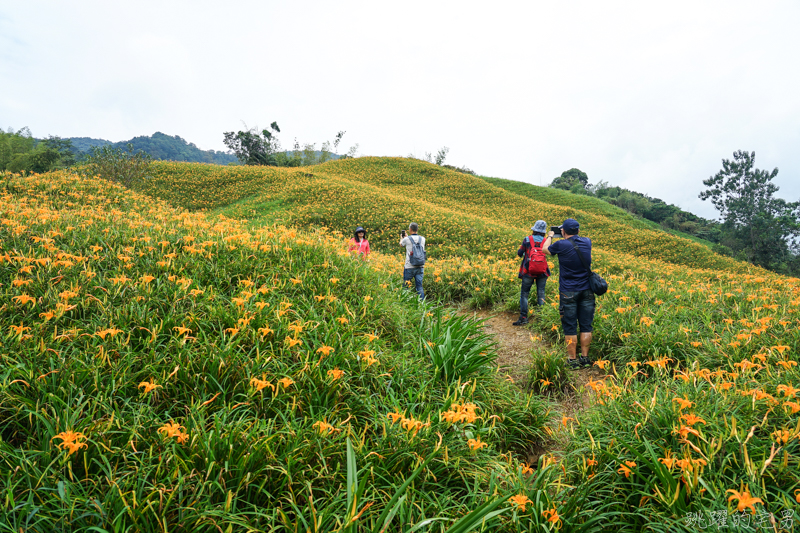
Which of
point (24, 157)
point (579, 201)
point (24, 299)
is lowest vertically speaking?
point (24, 299)

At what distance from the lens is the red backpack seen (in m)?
5.65

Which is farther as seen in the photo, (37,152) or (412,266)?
(37,152)

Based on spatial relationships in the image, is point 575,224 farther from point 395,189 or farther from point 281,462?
point 395,189

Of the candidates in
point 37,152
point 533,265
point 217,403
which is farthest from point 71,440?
point 37,152

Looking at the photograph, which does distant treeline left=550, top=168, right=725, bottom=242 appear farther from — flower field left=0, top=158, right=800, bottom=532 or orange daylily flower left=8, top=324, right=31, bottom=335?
orange daylily flower left=8, top=324, right=31, bottom=335

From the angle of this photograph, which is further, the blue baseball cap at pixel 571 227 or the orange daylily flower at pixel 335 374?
the blue baseball cap at pixel 571 227

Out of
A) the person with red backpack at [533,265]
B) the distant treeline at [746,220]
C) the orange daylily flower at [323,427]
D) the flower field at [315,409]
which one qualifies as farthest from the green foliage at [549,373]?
the distant treeline at [746,220]

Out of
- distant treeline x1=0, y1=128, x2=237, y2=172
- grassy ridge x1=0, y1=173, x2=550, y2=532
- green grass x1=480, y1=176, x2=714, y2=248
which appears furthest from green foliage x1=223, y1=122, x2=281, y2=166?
grassy ridge x1=0, y1=173, x2=550, y2=532

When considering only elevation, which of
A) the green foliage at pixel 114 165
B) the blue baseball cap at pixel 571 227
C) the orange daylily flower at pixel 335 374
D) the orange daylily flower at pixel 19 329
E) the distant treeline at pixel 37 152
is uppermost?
the distant treeline at pixel 37 152

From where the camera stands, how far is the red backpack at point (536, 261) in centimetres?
565

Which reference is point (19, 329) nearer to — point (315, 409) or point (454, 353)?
point (315, 409)

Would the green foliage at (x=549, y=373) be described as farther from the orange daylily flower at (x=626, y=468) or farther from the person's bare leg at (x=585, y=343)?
the orange daylily flower at (x=626, y=468)

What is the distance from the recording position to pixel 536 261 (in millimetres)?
5660

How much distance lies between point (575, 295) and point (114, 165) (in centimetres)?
1674
